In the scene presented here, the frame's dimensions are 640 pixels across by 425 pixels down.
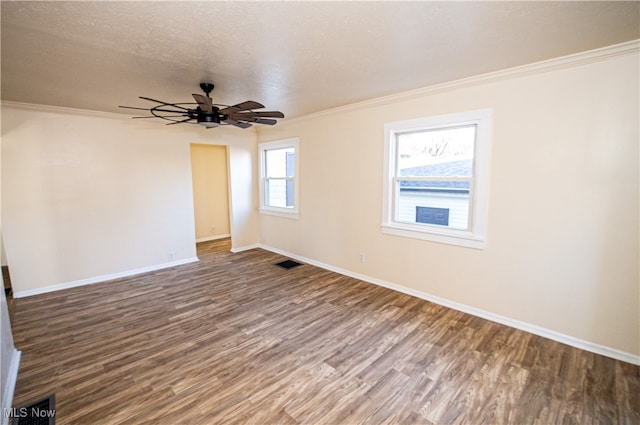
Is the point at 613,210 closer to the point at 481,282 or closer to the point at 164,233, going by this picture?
the point at 481,282

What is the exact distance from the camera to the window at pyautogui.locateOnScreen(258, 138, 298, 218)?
17.4 ft

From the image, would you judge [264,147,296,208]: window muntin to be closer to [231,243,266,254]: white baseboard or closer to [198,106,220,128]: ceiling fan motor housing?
[231,243,266,254]: white baseboard

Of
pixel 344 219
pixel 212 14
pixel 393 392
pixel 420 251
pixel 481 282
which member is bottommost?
pixel 393 392

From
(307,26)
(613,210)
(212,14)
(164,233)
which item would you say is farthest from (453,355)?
(164,233)

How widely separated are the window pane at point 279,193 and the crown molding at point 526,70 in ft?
7.48

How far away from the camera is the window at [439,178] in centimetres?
306

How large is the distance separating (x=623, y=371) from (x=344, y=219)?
322 cm

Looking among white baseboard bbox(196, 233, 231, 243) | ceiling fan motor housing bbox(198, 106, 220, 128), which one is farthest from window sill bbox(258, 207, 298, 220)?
ceiling fan motor housing bbox(198, 106, 220, 128)

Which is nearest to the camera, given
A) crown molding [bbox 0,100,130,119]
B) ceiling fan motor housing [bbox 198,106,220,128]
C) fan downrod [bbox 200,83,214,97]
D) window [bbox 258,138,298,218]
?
ceiling fan motor housing [bbox 198,106,220,128]

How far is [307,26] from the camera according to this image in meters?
1.90

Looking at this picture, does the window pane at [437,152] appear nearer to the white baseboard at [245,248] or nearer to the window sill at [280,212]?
the window sill at [280,212]

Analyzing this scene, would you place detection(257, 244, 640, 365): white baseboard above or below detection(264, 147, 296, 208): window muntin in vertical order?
below

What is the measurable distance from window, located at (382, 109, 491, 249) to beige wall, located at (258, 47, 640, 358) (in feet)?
0.34

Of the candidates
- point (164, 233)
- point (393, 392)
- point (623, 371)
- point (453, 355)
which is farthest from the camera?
point (164, 233)
